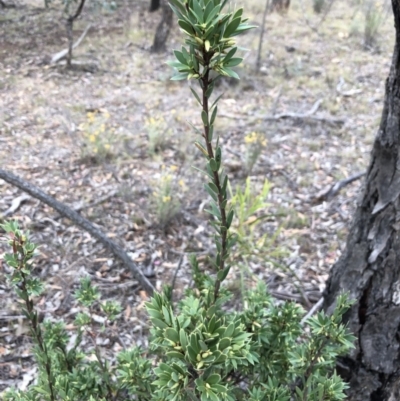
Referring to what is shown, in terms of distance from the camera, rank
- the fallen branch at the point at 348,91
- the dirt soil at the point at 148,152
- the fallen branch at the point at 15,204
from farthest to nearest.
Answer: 1. the fallen branch at the point at 348,91
2. the fallen branch at the point at 15,204
3. the dirt soil at the point at 148,152

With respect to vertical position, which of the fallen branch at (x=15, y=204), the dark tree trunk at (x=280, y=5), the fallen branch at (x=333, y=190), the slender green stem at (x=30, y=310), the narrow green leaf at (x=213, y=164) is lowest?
the fallen branch at (x=15, y=204)

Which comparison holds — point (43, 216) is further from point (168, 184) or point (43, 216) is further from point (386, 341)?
Result: point (386, 341)

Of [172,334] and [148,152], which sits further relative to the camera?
[148,152]

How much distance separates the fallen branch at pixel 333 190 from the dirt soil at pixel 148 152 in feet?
0.16

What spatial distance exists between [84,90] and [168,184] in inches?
117

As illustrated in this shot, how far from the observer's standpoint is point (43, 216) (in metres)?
3.36

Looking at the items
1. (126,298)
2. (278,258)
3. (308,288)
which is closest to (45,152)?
(126,298)

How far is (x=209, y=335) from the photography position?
2.83ft

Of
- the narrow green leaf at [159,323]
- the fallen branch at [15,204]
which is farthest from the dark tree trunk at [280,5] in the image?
the narrow green leaf at [159,323]

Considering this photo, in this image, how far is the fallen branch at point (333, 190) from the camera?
3893 mm

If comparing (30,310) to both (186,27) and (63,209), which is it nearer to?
(186,27)

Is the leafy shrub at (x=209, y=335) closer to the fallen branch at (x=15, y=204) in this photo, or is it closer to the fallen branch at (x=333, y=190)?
the fallen branch at (x=15, y=204)

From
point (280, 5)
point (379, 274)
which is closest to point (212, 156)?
point (379, 274)

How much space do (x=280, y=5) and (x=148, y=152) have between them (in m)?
6.90
